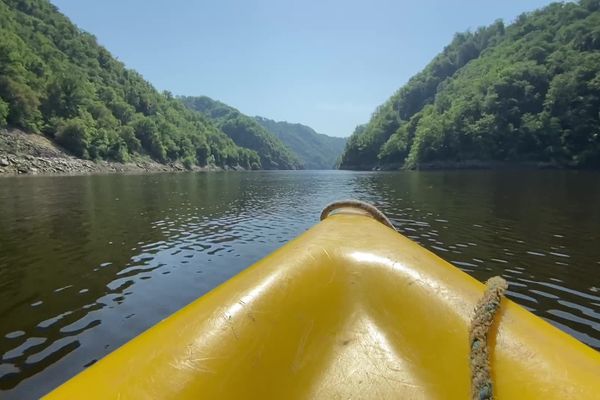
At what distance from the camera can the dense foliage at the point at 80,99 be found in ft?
211

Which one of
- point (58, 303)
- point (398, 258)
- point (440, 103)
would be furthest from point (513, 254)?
point (440, 103)

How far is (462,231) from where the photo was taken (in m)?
15.2

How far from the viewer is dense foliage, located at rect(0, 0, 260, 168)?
2532 inches

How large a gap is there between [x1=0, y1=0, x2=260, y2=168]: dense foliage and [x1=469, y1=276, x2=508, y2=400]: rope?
72.0 meters

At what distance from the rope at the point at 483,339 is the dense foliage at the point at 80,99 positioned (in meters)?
72.0

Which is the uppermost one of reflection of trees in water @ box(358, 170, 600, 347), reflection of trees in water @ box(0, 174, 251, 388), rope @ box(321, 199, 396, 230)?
rope @ box(321, 199, 396, 230)

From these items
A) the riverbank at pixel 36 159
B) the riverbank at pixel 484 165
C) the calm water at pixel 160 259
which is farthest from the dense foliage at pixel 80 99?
the riverbank at pixel 484 165

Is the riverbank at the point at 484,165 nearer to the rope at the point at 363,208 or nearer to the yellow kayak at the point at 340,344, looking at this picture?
the rope at the point at 363,208

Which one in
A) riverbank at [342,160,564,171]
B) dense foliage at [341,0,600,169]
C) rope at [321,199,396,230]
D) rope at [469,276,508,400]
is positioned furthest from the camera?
dense foliage at [341,0,600,169]

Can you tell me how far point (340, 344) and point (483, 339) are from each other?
33.3 inches

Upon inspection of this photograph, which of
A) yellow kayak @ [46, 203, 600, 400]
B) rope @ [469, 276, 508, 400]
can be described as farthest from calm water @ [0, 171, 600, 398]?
rope @ [469, 276, 508, 400]

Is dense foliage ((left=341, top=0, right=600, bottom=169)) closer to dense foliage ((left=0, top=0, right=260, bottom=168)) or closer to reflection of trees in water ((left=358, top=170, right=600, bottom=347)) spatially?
reflection of trees in water ((left=358, top=170, right=600, bottom=347))

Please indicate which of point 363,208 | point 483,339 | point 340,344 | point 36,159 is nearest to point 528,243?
point 363,208

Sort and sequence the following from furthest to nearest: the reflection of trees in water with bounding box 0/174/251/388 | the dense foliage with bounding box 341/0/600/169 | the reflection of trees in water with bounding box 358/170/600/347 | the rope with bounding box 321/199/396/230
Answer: the dense foliage with bounding box 341/0/600/169 < the reflection of trees in water with bounding box 358/170/600/347 < the reflection of trees in water with bounding box 0/174/251/388 < the rope with bounding box 321/199/396/230
